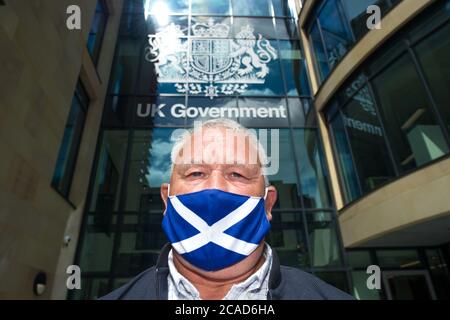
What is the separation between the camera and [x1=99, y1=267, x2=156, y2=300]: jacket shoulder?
2.08 m

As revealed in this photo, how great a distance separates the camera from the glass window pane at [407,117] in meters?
6.14

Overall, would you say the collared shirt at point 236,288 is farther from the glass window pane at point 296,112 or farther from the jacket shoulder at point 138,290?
the glass window pane at point 296,112

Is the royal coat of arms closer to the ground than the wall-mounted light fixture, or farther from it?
farther from it

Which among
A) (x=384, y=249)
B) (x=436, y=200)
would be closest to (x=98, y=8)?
(x=436, y=200)

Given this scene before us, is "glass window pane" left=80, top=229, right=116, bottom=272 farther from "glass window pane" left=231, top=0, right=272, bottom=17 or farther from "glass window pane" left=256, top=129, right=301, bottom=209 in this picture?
"glass window pane" left=231, top=0, right=272, bottom=17

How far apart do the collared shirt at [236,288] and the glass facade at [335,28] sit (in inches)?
308

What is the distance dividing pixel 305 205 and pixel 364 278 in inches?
98.3

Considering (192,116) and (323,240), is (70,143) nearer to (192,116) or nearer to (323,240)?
(192,116)

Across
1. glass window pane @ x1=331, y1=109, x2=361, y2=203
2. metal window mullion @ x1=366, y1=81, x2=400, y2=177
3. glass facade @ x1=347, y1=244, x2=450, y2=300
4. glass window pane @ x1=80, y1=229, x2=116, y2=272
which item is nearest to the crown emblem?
glass window pane @ x1=331, y1=109, x2=361, y2=203

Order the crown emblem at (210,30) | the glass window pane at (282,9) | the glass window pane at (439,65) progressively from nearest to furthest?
the glass window pane at (439,65)
the crown emblem at (210,30)
the glass window pane at (282,9)

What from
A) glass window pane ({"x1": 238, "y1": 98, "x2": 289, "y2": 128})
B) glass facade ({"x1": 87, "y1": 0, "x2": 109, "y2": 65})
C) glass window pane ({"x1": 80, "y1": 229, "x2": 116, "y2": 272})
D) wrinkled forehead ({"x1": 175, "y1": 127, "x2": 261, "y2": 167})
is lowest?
wrinkled forehead ({"x1": 175, "y1": 127, "x2": 261, "y2": 167})

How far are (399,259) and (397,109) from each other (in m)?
4.32

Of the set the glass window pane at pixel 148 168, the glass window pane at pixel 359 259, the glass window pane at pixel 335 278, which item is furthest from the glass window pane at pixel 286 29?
the glass window pane at pixel 335 278

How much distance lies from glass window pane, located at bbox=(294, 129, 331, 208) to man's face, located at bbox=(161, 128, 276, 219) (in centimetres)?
670
